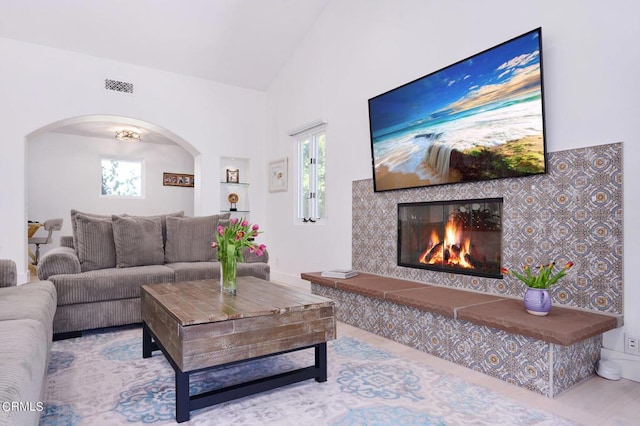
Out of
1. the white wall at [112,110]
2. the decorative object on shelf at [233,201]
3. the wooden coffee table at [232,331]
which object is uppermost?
the white wall at [112,110]

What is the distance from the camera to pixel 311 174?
199 inches

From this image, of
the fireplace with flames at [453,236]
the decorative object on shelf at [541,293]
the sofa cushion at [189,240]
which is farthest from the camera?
the sofa cushion at [189,240]

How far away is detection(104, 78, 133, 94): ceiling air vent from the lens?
16.1 ft

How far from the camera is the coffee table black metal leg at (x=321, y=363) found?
213 centimetres

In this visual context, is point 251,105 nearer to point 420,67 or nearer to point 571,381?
point 420,67

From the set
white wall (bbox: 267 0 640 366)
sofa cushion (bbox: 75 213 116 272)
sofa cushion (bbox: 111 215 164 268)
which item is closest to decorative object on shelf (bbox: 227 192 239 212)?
white wall (bbox: 267 0 640 366)

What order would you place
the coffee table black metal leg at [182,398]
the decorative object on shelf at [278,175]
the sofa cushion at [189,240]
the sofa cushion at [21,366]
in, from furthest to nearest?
the decorative object on shelf at [278,175]
the sofa cushion at [189,240]
the coffee table black metal leg at [182,398]
the sofa cushion at [21,366]

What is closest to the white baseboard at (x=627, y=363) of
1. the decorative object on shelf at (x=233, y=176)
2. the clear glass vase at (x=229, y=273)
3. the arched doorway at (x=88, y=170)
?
the clear glass vase at (x=229, y=273)

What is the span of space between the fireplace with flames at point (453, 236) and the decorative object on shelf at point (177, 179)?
6.14m

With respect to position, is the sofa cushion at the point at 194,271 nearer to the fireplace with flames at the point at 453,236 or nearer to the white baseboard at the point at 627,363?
the fireplace with flames at the point at 453,236

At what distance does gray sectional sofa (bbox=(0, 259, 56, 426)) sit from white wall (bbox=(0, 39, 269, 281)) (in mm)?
2604

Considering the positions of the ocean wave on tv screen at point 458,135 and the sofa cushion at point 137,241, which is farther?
the sofa cushion at point 137,241

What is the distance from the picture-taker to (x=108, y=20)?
436cm

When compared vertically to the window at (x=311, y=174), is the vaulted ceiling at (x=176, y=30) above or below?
above
